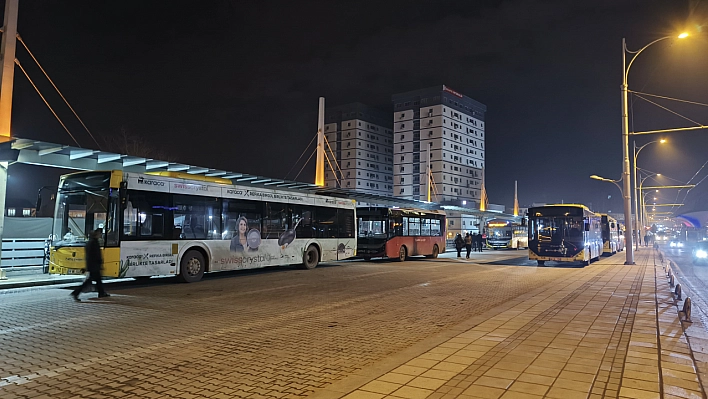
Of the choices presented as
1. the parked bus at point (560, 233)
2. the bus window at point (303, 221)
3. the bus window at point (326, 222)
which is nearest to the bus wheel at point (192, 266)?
the bus window at point (303, 221)

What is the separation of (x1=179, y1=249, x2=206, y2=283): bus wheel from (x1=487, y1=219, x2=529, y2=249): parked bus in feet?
124

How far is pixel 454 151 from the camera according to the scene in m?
111

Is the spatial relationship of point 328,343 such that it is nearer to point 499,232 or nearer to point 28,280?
point 28,280

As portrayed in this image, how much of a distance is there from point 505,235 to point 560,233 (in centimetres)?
2463

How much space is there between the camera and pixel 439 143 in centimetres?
10656

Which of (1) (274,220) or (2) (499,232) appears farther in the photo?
(2) (499,232)

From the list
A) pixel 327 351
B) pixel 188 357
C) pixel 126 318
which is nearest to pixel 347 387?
pixel 327 351

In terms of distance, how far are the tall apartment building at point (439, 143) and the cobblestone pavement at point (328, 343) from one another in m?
93.9

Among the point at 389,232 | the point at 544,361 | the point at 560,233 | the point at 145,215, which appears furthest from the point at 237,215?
the point at 560,233

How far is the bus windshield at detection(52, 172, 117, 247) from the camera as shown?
12.6 metres

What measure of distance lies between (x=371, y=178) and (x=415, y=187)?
15.1 m

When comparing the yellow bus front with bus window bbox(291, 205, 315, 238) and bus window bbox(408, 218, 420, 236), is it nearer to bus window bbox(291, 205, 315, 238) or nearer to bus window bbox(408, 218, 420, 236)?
bus window bbox(291, 205, 315, 238)

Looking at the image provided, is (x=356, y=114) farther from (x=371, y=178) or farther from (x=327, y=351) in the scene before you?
(x=327, y=351)

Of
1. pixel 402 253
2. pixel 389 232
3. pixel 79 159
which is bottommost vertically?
pixel 402 253
